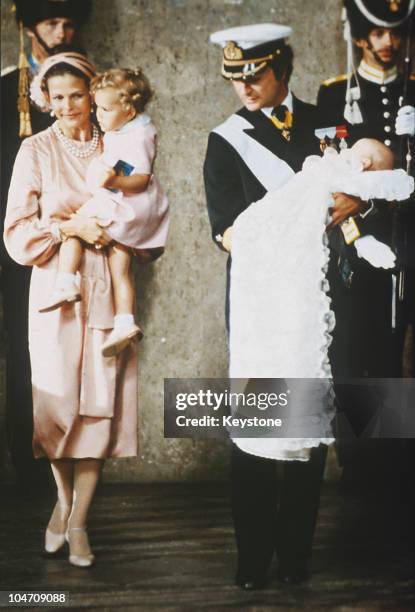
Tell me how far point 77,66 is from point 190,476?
133 centimetres

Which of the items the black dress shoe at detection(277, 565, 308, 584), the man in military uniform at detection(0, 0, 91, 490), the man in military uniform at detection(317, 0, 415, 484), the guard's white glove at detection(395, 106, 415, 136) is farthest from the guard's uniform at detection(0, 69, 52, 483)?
the guard's white glove at detection(395, 106, 415, 136)

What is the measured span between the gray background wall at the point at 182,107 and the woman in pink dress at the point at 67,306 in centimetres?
13

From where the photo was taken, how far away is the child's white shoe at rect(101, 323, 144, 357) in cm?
236

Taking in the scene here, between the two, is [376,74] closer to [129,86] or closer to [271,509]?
[129,86]

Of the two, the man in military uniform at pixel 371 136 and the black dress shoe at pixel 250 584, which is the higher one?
the man in military uniform at pixel 371 136

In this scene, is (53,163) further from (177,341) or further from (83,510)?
(83,510)

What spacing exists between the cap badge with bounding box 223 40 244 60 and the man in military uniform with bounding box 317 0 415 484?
279mm

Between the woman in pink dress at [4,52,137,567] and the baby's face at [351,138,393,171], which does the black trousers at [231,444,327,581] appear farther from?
the baby's face at [351,138,393,171]

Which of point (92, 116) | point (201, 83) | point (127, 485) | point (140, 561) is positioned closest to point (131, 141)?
point (92, 116)

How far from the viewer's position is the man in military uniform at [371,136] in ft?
7.80

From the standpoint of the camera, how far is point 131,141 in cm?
235

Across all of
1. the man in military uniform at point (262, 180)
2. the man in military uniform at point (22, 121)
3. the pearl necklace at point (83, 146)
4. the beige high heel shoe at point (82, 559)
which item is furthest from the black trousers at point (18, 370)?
the man in military uniform at point (262, 180)

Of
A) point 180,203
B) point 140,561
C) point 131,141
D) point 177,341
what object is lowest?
point 140,561

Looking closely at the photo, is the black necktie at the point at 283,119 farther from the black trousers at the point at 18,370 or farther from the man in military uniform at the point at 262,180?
the black trousers at the point at 18,370
